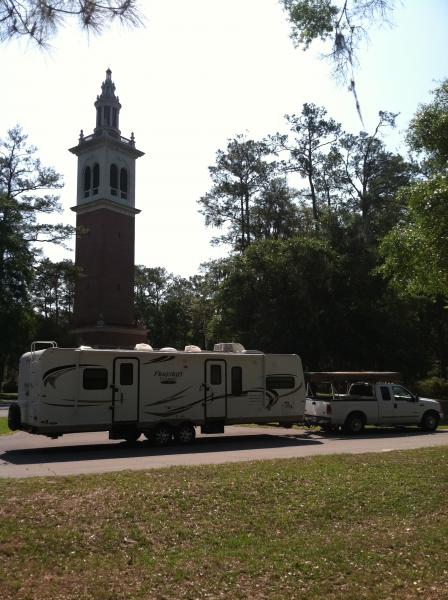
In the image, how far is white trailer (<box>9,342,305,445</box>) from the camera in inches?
660

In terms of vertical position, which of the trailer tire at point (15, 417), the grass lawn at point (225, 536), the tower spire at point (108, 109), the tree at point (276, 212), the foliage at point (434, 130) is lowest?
the grass lawn at point (225, 536)

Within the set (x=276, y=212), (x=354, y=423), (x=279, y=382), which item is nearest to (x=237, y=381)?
(x=279, y=382)

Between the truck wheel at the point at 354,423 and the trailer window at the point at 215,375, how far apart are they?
538cm

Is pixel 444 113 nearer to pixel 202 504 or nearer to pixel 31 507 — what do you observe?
pixel 202 504

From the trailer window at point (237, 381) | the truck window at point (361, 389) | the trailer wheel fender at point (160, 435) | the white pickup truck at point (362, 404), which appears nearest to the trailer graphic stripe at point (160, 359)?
the trailer wheel fender at point (160, 435)

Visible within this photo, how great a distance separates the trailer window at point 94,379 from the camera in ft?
56.3

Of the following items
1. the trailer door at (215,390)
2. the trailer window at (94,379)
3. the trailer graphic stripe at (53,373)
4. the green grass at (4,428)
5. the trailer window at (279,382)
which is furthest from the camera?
the green grass at (4,428)

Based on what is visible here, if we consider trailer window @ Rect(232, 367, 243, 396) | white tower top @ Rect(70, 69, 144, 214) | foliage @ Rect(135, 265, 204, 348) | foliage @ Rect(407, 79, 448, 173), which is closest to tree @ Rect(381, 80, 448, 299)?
foliage @ Rect(407, 79, 448, 173)

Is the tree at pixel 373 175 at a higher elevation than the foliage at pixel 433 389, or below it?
higher

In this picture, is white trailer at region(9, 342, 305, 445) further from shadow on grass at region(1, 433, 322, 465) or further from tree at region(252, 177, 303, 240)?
tree at region(252, 177, 303, 240)

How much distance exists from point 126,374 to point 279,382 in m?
5.64

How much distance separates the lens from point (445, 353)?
4538 cm

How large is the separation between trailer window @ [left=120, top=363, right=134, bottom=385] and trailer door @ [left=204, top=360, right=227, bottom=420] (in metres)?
2.58

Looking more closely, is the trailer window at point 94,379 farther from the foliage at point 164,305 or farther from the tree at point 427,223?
the foliage at point 164,305
